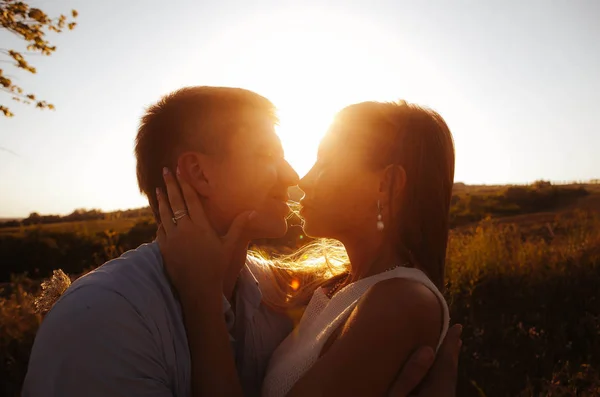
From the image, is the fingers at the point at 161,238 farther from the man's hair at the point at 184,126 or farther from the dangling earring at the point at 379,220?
the dangling earring at the point at 379,220

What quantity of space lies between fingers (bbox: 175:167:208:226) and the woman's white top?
32.5 inches

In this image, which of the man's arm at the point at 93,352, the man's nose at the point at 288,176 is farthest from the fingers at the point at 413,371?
the man's nose at the point at 288,176

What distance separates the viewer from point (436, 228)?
267cm

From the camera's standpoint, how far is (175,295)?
253 cm

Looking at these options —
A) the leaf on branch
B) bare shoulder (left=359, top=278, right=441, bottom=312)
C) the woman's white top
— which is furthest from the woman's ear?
the leaf on branch

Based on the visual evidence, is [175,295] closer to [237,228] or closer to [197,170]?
[237,228]

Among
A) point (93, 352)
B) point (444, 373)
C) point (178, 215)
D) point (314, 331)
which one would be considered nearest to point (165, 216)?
point (178, 215)

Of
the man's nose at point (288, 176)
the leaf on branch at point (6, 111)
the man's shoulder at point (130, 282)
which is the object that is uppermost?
the leaf on branch at point (6, 111)

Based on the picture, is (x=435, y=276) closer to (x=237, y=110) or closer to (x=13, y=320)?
(x=237, y=110)

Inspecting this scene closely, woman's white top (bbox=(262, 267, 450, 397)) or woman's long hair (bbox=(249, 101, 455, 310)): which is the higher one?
woman's long hair (bbox=(249, 101, 455, 310))

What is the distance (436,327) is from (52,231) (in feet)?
41.0

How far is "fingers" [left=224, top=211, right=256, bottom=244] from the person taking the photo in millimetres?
2682

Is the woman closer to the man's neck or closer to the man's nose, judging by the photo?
the man's nose

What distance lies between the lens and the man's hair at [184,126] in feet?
10.1
